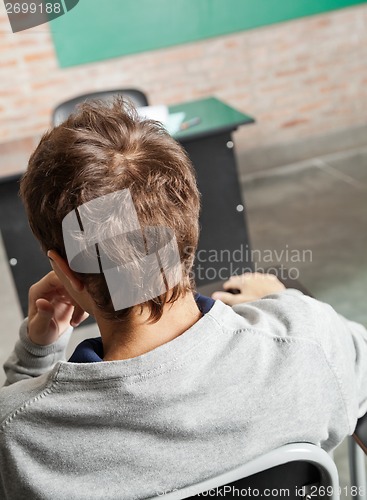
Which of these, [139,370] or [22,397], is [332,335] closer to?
[139,370]

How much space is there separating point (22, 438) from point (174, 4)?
3316mm

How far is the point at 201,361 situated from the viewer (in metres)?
0.82

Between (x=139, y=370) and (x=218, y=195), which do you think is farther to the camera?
(x=218, y=195)

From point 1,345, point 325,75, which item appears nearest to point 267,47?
point 325,75

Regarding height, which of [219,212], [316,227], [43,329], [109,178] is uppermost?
[109,178]

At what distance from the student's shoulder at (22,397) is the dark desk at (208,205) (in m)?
1.59

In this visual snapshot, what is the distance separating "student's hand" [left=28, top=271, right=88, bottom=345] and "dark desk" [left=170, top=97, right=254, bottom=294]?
1422mm

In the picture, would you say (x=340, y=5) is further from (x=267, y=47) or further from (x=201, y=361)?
(x=201, y=361)

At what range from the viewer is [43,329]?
1117mm

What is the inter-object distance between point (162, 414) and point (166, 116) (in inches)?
71.6

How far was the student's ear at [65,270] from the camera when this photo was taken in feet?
2.85

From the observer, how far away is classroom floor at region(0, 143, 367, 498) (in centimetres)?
273

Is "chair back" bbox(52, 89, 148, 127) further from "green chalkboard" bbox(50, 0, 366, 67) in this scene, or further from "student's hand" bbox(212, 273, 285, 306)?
"student's hand" bbox(212, 273, 285, 306)

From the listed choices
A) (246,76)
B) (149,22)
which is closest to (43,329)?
(149,22)
